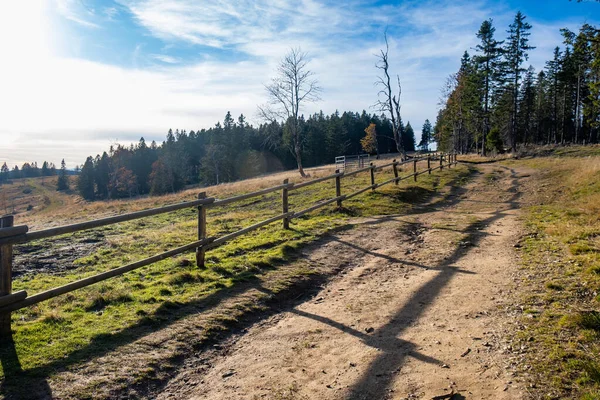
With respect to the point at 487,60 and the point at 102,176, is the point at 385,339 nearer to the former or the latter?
the point at 487,60

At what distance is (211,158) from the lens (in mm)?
78375

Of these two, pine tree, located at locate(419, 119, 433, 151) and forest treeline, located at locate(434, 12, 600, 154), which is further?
pine tree, located at locate(419, 119, 433, 151)

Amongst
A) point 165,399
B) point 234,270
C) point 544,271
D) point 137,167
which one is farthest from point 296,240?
point 137,167

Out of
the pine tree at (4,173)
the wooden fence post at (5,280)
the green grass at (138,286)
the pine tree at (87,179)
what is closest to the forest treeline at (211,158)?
the pine tree at (87,179)

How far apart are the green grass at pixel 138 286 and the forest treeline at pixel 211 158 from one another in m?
66.9

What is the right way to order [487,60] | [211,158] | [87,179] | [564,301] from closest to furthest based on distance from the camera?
1. [564,301]
2. [487,60]
3. [211,158]
4. [87,179]

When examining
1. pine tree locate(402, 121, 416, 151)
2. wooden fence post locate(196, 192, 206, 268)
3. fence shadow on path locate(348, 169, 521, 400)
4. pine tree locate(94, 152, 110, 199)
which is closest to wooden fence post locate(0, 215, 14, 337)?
wooden fence post locate(196, 192, 206, 268)

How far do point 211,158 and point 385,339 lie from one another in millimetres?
76856

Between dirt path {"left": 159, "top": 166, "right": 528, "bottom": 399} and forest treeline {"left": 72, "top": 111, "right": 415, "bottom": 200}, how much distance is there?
232ft

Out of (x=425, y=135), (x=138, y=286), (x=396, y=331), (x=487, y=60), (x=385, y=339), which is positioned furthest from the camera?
(x=425, y=135)

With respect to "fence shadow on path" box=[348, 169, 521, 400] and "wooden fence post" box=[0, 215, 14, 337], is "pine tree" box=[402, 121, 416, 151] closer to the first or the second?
"fence shadow on path" box=[348, 169, 521, 400]

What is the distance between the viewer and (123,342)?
4.47 meters

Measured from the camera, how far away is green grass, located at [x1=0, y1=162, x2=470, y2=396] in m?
4.35

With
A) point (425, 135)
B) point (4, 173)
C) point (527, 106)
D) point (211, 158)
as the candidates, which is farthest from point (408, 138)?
point (4, 173)
